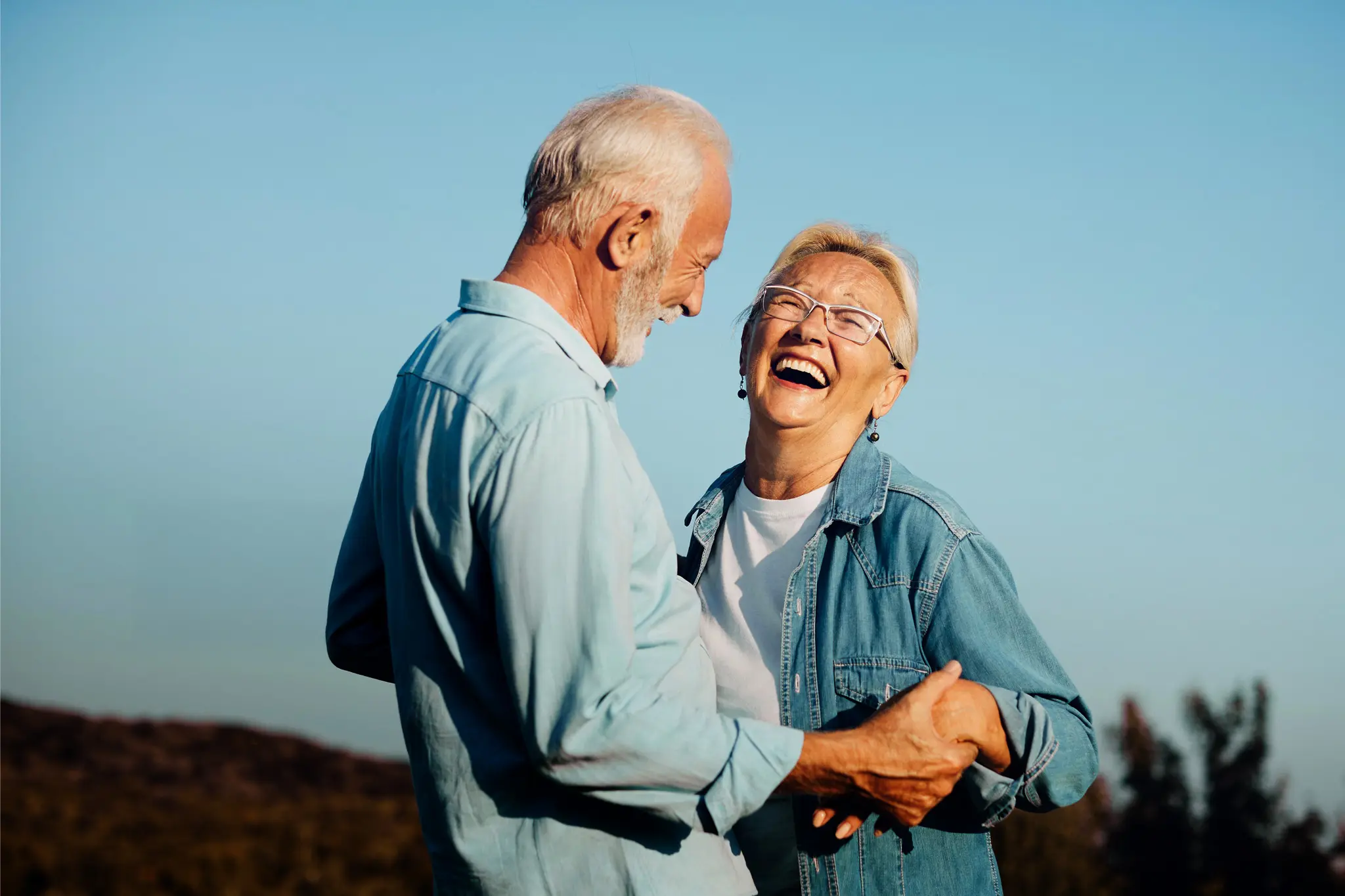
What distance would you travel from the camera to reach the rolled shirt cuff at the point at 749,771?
2.18 meters

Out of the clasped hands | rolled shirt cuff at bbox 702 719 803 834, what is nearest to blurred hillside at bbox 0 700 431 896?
the clasped hands

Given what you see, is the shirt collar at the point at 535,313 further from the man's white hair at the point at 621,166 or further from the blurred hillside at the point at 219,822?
the blurred hillside at the point at 219,822

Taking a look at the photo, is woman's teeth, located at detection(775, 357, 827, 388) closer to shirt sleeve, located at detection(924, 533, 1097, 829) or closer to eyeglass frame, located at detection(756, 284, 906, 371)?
eyeglass frame, located at detection(756, 284, 906, 371)

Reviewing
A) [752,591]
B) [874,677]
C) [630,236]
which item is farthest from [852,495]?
[630,236]

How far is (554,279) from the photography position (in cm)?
253

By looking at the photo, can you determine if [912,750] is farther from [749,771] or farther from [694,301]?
[694,301]

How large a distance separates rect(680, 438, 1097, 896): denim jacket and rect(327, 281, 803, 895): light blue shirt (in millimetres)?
734

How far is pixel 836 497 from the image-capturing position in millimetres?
3504

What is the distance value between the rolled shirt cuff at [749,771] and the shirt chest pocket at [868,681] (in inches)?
37.1

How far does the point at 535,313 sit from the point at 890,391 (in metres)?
1.81

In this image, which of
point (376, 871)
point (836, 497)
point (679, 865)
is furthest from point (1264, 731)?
point (679, 865)

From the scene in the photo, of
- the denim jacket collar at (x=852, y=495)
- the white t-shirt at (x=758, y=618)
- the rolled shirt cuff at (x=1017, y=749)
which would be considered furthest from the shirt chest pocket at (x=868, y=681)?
the denim jacket collar at (x=852, y=495)

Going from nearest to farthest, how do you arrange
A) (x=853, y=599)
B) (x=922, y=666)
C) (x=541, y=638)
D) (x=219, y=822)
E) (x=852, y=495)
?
(x=541, y=638) < (x=922, y=666) < (x=853, y=599) < (x=852, y=495) < (x=219, y=822)

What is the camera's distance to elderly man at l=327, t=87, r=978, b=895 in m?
2.10
